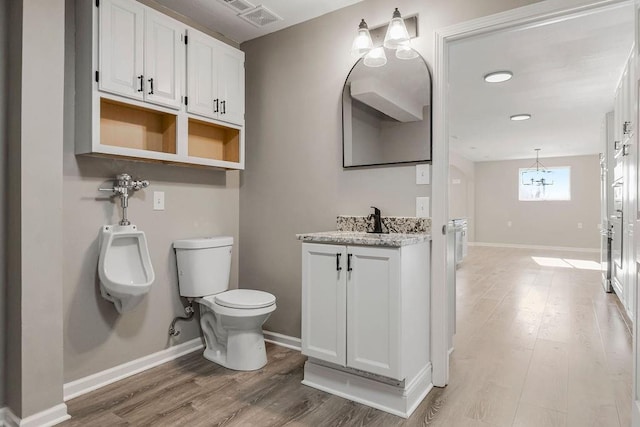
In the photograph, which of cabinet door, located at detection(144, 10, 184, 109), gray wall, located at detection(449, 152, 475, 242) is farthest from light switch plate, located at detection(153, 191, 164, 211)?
gray wall, located at detection(449, 152, 475, 242)

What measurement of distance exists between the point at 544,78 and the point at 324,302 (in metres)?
3.33

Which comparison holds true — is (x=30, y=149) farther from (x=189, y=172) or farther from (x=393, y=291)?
(x=393, y=291)

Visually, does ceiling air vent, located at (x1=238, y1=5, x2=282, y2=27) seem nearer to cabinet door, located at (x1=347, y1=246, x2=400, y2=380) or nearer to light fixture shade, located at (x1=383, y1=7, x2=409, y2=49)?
light fixture shade, located at (x1=383, y1=7, x2=409, y2=49)

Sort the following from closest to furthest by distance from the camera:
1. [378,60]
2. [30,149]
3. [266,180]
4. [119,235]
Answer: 1. [30,149]
2. [119,235]
3. [378,60]
4. [266,180]

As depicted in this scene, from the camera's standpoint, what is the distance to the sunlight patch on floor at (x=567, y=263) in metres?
6.52

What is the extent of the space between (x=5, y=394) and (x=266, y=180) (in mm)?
1940

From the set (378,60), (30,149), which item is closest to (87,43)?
(30,149)

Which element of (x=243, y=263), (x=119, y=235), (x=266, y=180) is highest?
(x=266, y=180)

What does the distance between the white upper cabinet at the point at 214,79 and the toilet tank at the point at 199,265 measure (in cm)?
87

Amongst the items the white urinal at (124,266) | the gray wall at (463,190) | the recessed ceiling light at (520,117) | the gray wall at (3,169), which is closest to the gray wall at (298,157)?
the white urinal at (124,266)

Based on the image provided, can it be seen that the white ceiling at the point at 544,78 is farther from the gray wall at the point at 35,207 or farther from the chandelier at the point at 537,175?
the chandelier at the point at 537,175

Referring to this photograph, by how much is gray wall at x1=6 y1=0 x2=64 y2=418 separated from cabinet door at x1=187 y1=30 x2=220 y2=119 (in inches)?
28.7

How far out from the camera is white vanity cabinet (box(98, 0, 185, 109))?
6.55 ft

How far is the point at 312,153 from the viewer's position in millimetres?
2721
